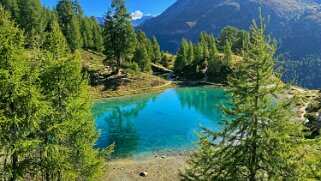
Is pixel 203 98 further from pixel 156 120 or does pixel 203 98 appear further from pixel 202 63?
pixel 202 63

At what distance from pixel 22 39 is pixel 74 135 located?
24.0 feet

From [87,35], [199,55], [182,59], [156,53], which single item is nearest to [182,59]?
[182,59]

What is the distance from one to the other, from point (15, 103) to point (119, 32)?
68569 mm

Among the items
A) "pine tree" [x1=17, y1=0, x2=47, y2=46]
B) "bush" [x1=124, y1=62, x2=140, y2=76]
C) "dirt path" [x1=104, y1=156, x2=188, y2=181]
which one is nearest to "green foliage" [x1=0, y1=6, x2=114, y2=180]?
"dirt path" [x1=104, y1=156, x2=188, y2=181]

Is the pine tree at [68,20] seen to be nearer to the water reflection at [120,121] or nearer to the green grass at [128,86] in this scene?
the green grass at [128,86]

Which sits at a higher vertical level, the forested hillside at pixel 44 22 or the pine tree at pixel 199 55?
the forested hillside at pixel 44 22

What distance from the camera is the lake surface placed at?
1538 inches

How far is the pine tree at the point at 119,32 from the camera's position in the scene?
81188 millimetres

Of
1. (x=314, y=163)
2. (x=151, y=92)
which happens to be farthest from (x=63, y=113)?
(x=151, y=92)

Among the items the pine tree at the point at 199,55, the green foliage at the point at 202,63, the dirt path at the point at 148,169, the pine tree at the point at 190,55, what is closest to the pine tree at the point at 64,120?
the dirt path at the point at 148,169

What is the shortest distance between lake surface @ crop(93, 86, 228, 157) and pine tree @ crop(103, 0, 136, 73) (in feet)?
51.8

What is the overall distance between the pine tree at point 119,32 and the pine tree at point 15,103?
214ft

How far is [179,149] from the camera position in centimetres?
3734

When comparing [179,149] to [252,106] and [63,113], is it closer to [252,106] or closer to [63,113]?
[63,113]
